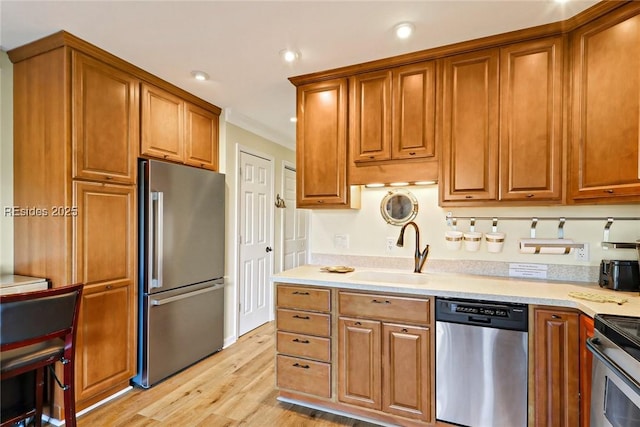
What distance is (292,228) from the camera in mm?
4656

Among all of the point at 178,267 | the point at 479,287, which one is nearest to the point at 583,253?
the point at 479,287

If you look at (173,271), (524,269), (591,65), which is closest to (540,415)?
(524,269)

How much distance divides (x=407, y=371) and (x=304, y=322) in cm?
72

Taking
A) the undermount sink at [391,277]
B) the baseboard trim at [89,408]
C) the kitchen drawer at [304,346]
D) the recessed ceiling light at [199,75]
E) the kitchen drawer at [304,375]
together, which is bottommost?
the baseboard trim at [89,408]

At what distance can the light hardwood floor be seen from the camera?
6.84 ft

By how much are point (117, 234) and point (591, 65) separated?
3226mm

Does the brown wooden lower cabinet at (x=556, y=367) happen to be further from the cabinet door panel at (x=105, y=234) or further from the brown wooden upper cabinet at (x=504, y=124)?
the cabinet door panel at (x=105, y=234)

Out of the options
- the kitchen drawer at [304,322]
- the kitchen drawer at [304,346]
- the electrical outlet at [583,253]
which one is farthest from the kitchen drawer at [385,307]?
the electrical outlet at [583,253]

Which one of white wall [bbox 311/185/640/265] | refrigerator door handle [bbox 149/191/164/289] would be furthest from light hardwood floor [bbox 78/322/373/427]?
white wall [bbox 311/185/640/265]

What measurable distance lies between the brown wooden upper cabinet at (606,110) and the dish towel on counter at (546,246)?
321mm

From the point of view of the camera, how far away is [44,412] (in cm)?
209

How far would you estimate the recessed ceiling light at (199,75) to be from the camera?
2.50 m

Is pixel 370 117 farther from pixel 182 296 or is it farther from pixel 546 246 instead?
pixel 182 296

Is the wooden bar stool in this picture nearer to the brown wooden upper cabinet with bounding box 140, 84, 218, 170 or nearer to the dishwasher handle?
the brown wooden upper cabinet with bounding box 140, 84, 218, 170
